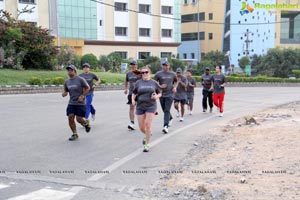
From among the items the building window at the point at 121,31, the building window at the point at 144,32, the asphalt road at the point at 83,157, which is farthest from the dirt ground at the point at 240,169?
the building window at the point at 144,32

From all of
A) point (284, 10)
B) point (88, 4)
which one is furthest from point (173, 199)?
point (284, 10)

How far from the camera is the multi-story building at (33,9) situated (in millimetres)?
45000

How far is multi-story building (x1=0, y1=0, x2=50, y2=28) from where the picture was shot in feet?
A: 148

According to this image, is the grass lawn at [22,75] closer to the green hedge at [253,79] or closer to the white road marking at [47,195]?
the green hedge at [253,79]

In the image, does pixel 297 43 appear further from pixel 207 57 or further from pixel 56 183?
pixel 56 183

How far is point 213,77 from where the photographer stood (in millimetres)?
14328

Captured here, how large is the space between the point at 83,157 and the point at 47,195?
2148mm

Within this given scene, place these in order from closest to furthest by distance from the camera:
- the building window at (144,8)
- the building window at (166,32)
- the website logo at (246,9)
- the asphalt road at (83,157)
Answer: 1. the asphalt road at (83,157)
2. the building window at (144,8)
3. the building window at (166,32)
4. the website logo at (246,9)

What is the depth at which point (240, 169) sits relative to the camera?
6500 millimetres

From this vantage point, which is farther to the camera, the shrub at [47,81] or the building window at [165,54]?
the building window at [165,54]

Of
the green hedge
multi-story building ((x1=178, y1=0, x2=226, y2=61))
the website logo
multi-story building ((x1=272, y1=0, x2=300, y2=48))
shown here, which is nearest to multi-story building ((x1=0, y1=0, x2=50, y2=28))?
the green hedge

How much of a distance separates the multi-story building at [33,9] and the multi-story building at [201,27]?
111 ft

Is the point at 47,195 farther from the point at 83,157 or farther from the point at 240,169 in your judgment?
the point at 240,169

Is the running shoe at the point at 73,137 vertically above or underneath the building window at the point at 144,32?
underneath
